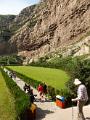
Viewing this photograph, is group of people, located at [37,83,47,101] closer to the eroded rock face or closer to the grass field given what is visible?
the grass field

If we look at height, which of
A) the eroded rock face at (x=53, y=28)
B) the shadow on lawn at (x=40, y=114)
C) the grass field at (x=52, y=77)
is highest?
the eroded rock face at (x=53, y=28)

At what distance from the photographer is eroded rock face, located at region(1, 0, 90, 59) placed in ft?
456

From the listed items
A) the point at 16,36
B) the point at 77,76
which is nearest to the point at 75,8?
the point at 16,36

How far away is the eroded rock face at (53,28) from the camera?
139125 millimetres

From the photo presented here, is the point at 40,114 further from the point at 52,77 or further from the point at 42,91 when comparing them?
the point at 52,77

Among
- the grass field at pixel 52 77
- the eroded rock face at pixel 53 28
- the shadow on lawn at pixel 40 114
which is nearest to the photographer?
the shadow on lawn at pixel 40 114

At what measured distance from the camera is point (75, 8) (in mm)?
143375

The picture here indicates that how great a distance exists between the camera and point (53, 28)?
15550 centimetres

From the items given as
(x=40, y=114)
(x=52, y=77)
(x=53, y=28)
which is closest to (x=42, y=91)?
(x=40, y=114)

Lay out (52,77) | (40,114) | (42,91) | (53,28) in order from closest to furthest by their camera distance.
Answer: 1. (40,114)
2. (42,91)
3. (52,77)
4. (53,28)

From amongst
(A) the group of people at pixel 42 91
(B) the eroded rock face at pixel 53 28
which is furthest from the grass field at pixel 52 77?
(B) the eroded rock face at pixel 53 28

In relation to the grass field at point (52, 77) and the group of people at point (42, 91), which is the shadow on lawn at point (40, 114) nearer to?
the group of people at point (42, 91)

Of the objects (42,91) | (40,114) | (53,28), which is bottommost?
(40,114)

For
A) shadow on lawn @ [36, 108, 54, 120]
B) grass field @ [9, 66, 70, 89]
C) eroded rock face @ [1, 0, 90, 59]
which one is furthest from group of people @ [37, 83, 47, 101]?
eroded rock face @ [1, 0, 90, 59]
